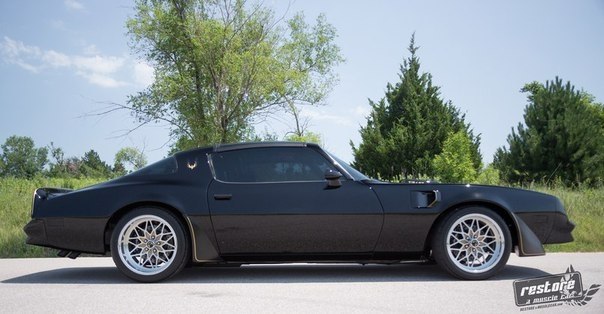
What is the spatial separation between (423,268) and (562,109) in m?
31.0

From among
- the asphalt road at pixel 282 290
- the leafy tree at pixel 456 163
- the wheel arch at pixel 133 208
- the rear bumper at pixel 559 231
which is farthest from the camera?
the leafy tree at pixel 456 163

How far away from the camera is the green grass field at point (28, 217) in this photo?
8.38m

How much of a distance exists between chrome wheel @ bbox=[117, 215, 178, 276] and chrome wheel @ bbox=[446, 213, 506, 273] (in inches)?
99.3

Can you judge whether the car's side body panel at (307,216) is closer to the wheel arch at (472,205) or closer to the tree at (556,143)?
the wheel arch at (472,205)

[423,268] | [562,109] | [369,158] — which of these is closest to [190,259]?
[423,268]

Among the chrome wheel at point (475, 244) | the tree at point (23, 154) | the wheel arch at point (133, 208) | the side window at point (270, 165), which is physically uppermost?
the tree at point (23, 154)

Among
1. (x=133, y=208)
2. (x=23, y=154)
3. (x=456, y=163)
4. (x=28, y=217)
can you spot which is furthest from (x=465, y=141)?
(x=23, y=154)

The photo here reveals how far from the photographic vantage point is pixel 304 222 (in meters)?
5.16

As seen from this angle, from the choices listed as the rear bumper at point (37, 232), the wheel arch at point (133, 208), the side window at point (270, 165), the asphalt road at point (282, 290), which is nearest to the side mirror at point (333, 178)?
the side window at point (270, 165)

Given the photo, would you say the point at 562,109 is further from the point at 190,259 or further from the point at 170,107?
the point at 190,259

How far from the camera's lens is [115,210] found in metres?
5.27

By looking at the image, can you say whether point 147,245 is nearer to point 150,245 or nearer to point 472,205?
point 150,245

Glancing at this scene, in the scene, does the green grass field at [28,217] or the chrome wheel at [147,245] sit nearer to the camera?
the chrome wheel at [147,245]

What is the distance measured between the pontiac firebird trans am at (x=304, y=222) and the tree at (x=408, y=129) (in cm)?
3159
